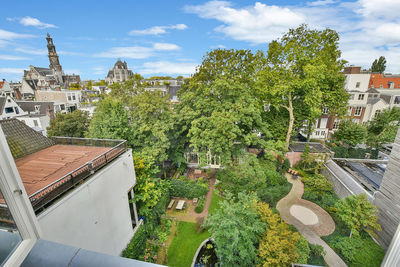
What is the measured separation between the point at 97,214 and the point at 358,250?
39.1 feet

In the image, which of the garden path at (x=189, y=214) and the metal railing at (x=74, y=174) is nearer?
the metal railing at (x=74, y=174)

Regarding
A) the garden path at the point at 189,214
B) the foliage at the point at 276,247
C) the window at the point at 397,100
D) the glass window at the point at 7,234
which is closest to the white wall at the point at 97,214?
the glass window at the point at 7,234

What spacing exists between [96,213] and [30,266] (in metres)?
5.77

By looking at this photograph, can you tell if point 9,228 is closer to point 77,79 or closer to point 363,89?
point 363,89

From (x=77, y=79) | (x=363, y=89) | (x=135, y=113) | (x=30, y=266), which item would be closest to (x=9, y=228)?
(x=30, y=266)

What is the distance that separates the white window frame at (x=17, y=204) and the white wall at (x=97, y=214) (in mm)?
3531

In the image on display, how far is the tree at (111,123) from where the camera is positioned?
12.5m

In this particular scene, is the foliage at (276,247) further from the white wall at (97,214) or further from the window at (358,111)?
the window at (358,111)

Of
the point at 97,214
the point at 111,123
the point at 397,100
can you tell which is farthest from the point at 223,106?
the point at 397,100

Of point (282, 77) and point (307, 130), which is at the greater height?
point (282, 77)

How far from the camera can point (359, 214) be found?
340 inches

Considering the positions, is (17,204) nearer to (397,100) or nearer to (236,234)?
(236,234)

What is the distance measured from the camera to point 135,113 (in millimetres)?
14125

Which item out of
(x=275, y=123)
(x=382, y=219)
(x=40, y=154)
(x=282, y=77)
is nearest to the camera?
(x=40, y=154)
